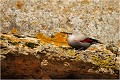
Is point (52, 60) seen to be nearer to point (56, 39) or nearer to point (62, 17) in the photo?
point (56, 39)

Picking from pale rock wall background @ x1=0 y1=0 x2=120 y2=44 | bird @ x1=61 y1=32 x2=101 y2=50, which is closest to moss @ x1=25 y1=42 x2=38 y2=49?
bird @ x1=61 y1=32 x2=101 y2=50

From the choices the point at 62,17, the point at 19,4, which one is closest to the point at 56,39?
the point at 62,17

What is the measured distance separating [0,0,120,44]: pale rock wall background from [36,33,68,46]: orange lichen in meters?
0.17

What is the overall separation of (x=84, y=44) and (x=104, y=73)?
90cm

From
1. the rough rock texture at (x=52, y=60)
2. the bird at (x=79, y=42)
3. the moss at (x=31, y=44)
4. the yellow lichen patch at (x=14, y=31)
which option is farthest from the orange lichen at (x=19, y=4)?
the bird at (x=79, y=42)

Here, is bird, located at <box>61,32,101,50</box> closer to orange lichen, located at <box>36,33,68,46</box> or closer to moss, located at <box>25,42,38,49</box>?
orange lichen, located at <box>36,33,68,46</box>

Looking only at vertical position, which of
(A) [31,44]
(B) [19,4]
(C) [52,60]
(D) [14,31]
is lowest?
(C) [52,60]

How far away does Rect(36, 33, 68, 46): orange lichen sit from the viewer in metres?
5.72

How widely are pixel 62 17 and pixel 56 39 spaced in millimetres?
727

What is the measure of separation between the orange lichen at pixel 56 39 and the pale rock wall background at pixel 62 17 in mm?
170

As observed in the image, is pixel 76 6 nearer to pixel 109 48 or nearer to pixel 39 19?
pixel 39 19

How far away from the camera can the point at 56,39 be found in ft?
19.4

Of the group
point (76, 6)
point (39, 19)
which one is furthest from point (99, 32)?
point (39, 19)

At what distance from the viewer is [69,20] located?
645 cm
